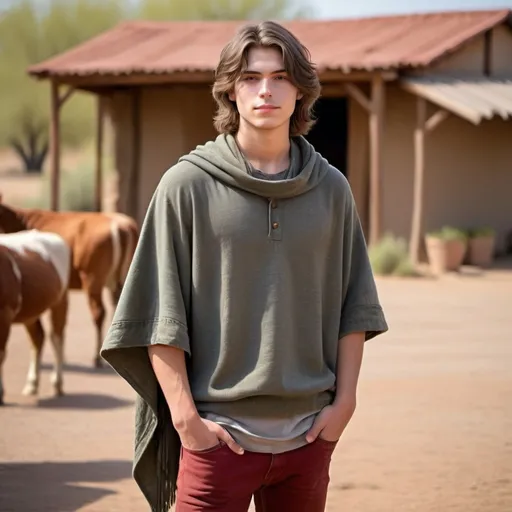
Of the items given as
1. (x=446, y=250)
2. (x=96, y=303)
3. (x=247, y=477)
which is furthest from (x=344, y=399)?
(x=446, y=250)

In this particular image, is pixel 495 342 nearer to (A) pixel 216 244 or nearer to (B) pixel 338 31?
(A) pixel 216 244

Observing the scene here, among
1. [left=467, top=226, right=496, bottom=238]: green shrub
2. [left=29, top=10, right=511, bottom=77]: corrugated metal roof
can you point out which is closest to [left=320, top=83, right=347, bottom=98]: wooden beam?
[left=29, top=10, right=511, bottom=77]: corrugated metal roof

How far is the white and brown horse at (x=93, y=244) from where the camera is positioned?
10.2 meters

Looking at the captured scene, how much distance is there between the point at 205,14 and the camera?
46.4 metres

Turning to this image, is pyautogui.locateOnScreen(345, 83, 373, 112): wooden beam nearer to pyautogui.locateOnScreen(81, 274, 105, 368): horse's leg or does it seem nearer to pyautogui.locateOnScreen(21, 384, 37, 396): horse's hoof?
pyautogui.locateOnScreen(81, 274, 105, 368): horse's leg

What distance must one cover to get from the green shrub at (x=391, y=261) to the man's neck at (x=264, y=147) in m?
13.2

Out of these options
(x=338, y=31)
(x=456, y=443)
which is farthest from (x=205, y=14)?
(x=456, y=443)

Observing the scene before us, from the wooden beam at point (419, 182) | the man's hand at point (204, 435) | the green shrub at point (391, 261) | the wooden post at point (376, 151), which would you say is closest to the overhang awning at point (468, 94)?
the wooden beam at point (419, 182)

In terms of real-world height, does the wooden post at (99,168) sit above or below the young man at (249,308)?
below

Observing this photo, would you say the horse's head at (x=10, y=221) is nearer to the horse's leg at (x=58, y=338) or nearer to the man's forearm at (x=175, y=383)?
the horse's leg at (x=58, y=338)

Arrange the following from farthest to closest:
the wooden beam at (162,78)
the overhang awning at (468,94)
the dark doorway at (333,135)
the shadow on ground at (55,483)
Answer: the dark doorway at (333,135)
the wooden beam at (162,78)
the overhang awning at (468,94)
the shadow on ground at (55,483)

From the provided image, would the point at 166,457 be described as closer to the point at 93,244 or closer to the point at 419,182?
the point at 93,244

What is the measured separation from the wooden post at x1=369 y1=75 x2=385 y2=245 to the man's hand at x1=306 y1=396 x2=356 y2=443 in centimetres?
1436

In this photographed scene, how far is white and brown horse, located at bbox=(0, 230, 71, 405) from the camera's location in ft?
25.6
